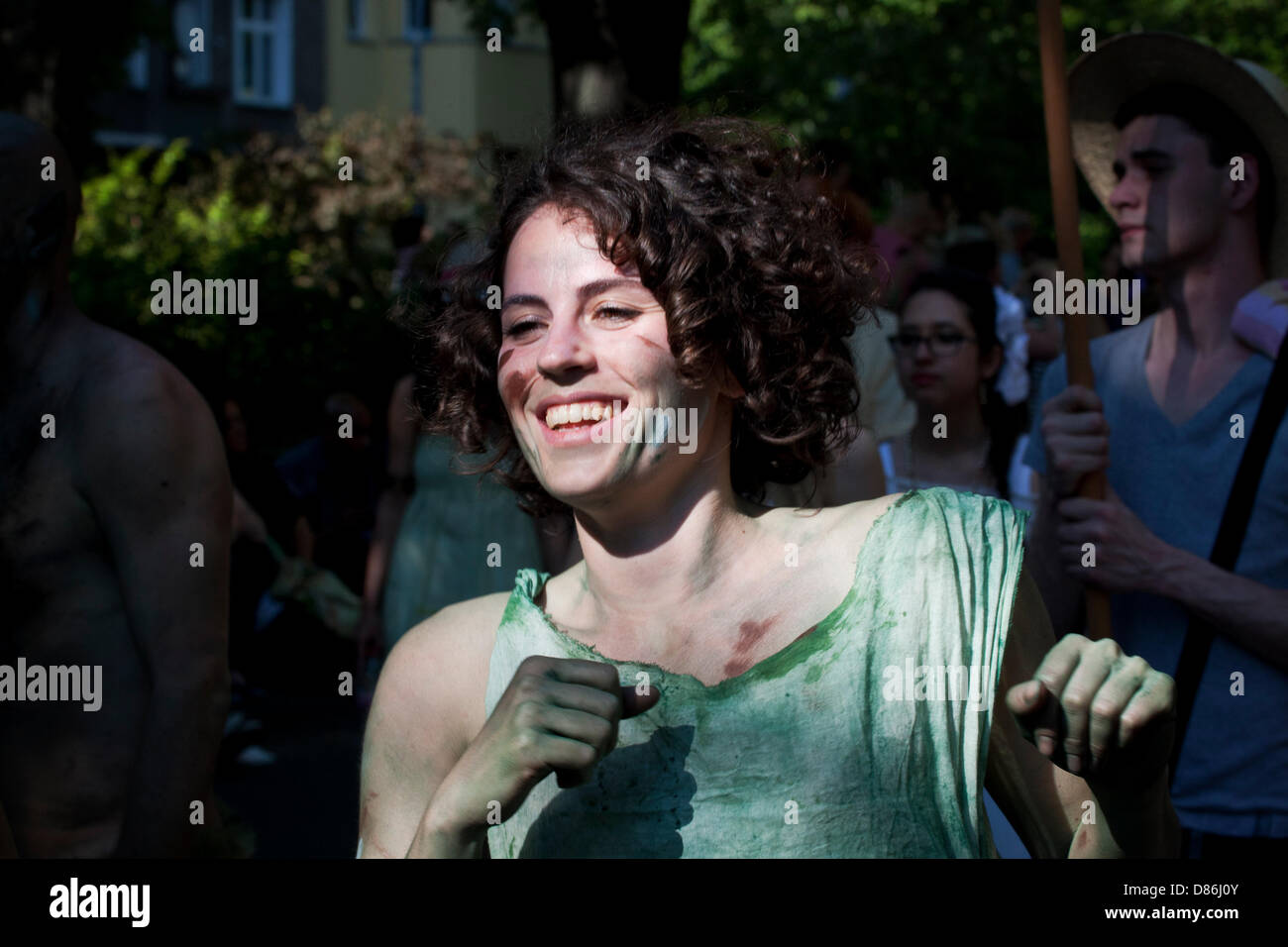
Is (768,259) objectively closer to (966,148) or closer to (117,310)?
(117,310)

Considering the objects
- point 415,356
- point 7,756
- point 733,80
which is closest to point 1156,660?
point 415,356

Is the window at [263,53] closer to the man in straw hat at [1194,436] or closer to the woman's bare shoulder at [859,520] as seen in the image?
the man in straw hat at [1194,436]

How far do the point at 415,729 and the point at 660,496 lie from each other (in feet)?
1.62

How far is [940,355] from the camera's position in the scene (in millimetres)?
4734

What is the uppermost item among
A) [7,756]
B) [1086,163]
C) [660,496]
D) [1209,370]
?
[1086,163]

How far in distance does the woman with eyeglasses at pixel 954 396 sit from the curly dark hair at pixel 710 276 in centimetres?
212

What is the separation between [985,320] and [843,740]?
3102 mm

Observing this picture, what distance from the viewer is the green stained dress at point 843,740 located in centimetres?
195

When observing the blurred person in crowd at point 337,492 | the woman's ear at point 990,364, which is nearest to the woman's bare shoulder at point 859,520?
the woman's ear at point 990,364

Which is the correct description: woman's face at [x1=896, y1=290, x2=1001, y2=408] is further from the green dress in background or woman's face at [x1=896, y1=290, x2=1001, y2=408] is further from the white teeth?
the white teeth

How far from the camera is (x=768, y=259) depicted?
7.63 ft
